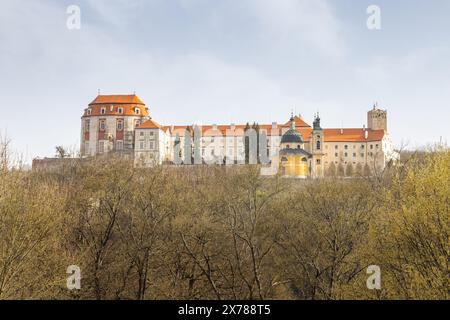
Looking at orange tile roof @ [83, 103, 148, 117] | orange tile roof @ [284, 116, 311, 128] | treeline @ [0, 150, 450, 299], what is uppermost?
orange tile roof @ [83, 103, 148, 117]

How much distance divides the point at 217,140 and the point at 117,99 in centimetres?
1926

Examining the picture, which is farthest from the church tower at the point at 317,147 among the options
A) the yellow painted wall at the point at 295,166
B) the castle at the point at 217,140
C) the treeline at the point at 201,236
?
the treeline at the point at 201,236

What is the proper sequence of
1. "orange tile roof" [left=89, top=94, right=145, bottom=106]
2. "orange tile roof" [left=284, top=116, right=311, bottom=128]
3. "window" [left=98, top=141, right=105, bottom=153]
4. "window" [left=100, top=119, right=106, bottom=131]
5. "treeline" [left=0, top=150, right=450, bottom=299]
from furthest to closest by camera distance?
1. "orange tile roof" [left=284, top=116, right=311, bottom=128]
2. "orange tile roof" [left=89, top=94, right=145, bottom=106]
3. "window" [left=100, top=119, right=106, bottom=131]
4. "window" [left=98, top=141, right=105, bottom=153]
5. "treeline" [left=0, top=150, right=450, bottom=299]

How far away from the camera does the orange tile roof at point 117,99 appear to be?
87.4 m

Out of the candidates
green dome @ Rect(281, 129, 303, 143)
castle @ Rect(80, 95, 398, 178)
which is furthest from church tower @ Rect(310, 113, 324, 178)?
green dome @ Rect(281, 129, 303, 143)

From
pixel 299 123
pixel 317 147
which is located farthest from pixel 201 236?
pixel 299 123

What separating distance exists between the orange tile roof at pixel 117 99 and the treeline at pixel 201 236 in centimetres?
6046

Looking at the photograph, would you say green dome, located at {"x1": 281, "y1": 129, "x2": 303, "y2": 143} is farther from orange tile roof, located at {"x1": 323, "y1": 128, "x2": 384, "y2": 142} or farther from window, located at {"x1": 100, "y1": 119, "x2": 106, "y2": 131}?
window, located at {"x1": 100, "y1": 119, "x2": 106, "y2": 131}

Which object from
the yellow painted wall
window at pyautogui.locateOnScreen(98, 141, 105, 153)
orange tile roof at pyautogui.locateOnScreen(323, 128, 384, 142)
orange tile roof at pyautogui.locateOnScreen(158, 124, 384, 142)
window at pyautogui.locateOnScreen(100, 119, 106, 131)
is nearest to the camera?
the yellow painted wall

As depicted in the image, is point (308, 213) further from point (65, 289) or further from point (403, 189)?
point (65, 289)

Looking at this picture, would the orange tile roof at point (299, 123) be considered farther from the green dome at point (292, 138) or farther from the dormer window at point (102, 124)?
the dormer window at point (102, 124)

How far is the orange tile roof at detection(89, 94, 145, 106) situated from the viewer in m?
87.4

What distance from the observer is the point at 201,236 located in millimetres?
24422

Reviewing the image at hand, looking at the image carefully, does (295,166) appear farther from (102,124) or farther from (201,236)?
(201,236)
